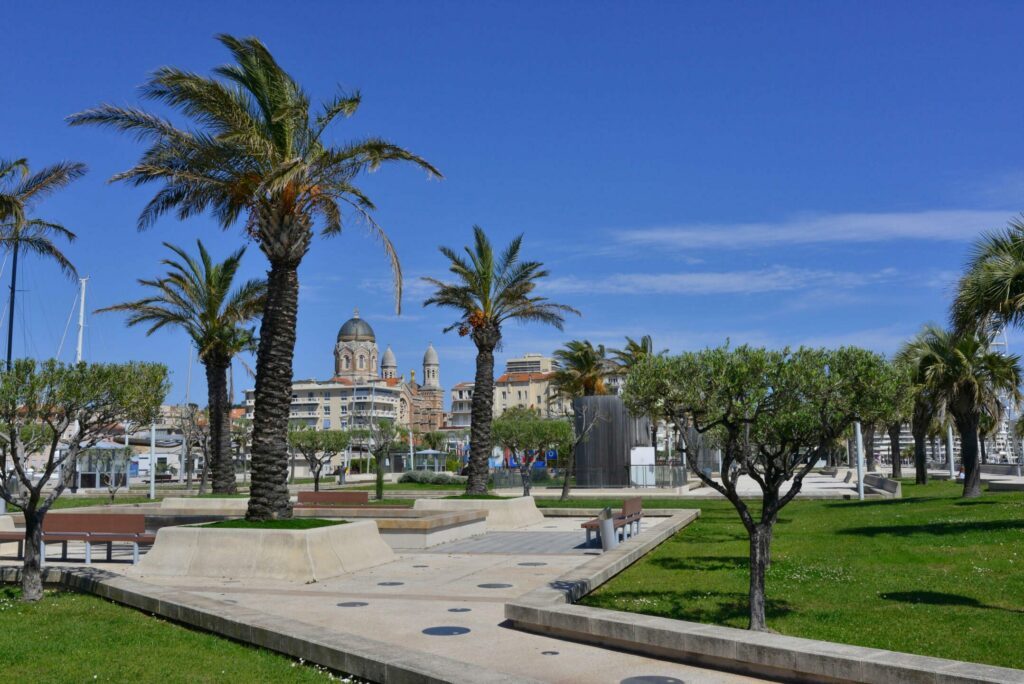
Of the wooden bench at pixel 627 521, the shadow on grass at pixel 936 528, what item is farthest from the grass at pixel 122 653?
the shadow on grass at pixel 936 528

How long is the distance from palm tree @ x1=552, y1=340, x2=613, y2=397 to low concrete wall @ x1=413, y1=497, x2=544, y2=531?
23.1 m

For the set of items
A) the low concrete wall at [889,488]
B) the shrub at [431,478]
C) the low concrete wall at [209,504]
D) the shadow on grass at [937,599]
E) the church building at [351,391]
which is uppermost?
the church building at [351,391]

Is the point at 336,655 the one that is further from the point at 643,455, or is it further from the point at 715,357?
the point at 643,455

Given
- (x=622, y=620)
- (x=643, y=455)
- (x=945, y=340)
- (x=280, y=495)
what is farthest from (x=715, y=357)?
(x=643, y=455)

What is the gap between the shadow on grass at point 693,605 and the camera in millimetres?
9023

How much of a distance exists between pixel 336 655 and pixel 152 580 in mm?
6954

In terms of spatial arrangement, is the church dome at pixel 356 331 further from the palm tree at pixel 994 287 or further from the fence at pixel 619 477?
the palm tree at pixel 994 287

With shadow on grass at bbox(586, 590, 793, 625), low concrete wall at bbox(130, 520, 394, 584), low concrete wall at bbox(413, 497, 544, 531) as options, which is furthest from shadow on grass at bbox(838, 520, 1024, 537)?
low concrete wall at bbox(130, 520, 394, 584)

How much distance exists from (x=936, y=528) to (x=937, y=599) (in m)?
7.80

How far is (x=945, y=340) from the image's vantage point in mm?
25984

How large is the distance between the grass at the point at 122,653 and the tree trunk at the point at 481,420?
45.3ft

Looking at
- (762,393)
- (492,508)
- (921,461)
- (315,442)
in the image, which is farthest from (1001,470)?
(762,393)

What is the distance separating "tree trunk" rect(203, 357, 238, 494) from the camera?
25547 millimetres

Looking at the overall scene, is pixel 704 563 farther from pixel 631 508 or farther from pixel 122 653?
pixel 122 653
